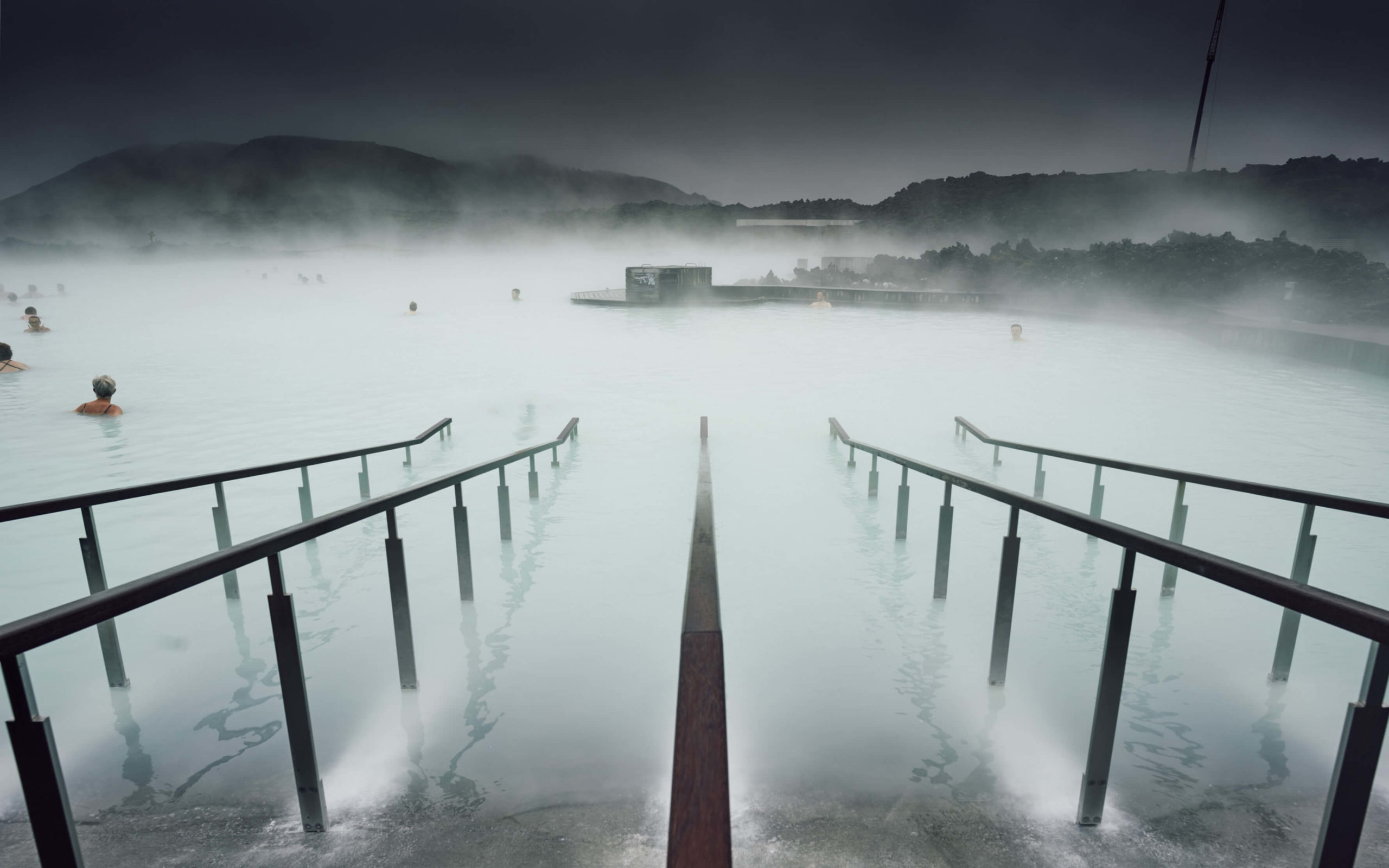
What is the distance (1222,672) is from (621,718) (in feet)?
9.89

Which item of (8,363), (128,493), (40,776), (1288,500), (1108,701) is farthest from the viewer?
(8,363)

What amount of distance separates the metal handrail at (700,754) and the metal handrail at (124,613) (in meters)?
0.94

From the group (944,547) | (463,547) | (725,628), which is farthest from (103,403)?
(944,547)

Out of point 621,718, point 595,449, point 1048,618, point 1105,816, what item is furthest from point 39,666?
point 595,449

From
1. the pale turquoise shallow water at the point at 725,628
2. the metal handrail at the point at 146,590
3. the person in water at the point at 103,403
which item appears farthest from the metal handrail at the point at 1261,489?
the person in water at the point at 103,403

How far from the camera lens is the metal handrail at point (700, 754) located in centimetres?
85

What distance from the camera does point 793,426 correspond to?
13.9 metres

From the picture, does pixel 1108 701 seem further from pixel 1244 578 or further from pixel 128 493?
pixel 128 493

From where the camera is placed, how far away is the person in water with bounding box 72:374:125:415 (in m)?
12.9

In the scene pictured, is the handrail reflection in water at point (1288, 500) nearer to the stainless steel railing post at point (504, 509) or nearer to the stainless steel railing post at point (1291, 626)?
the stainless steel railing post at point (1291, 626)

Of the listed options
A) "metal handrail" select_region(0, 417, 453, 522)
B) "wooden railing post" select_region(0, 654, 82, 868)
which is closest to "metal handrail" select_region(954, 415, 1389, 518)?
"wooden railing post" select_region(0, 654, 82, 868)

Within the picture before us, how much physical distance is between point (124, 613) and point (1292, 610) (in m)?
3.31

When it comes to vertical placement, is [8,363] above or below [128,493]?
below

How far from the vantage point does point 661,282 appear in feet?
134
